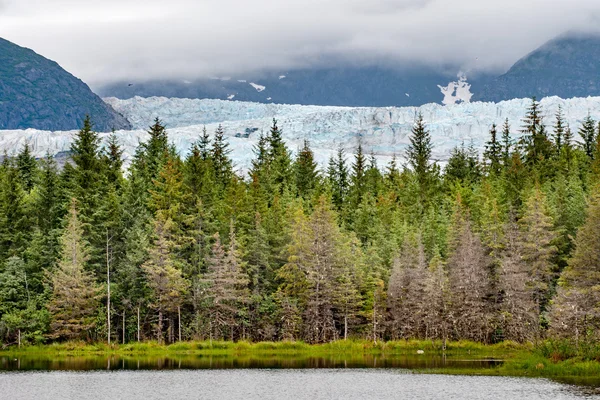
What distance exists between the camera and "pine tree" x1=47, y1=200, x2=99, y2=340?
7806 cm

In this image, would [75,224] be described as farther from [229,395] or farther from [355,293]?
[229,395]

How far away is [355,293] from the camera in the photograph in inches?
3196

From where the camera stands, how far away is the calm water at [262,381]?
45.3m

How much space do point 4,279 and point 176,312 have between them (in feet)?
58.7

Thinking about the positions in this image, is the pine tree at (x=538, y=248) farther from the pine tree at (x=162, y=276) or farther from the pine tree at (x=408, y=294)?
the pine tree at (x=162, y=276)

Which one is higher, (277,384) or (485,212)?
(485,212)

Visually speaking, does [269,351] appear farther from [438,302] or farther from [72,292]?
[72,292]

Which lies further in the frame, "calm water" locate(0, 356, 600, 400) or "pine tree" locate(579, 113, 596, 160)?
"pine tree" locate(579, 113, 596, 160)

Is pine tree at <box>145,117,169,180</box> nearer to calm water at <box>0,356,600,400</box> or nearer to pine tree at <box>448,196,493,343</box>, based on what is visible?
calm water at <box>0,356,600,400</box>

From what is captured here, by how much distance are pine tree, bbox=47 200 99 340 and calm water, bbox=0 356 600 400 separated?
8692mm

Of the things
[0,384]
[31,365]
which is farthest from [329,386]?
[31,365]

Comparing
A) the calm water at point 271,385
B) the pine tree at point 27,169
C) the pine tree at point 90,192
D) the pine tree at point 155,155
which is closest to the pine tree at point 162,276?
the pine tree at point 90,192

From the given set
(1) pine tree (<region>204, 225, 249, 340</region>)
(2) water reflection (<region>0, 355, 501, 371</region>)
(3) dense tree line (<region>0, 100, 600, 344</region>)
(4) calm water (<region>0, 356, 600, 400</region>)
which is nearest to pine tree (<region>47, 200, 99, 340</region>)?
(3) dense tree line (<region>0, 100, 600, 344</region>)

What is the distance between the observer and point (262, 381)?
52688 millimetres
